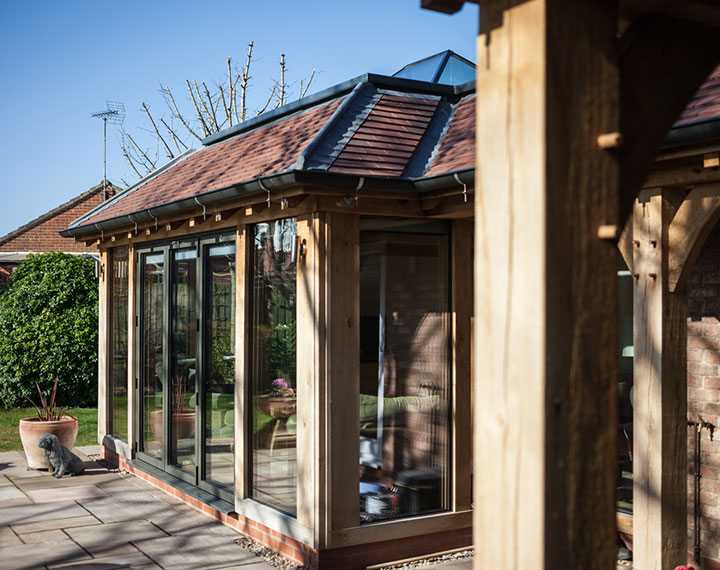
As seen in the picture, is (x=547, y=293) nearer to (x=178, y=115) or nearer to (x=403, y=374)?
(x=403, y=374)

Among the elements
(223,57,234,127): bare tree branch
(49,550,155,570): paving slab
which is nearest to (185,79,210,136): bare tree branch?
(223,57,234,127): bare tree branch

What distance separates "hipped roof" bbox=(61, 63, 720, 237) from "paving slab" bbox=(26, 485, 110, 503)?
271 centimetres

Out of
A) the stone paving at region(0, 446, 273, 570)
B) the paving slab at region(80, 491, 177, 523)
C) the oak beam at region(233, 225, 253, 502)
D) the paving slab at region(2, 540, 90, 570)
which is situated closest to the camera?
the paving slab at region(2, 540, 90, 570)

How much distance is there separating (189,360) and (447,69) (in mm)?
3874

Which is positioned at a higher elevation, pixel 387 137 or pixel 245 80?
pixel 245 80

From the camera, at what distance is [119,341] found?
9.61 metres

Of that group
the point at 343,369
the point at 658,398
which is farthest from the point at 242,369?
the point at 658,398

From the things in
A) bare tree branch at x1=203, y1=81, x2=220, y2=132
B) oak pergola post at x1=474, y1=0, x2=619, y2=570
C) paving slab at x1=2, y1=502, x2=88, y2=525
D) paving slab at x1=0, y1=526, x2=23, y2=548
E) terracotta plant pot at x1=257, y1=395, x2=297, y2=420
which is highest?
bare tree branch at x1=203, y1=81, x2=220, y2=132

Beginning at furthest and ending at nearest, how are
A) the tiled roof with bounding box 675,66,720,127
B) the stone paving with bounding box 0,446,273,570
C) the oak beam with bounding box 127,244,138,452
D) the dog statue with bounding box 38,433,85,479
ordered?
1. the oak beam with bounding box 127,244,138,452
2. the dog statue with bounding box 38,433,85,479
3. the stone paving with bounding box 0,446,273,570
4. the tiled roof with bounding box 675,66,720,127

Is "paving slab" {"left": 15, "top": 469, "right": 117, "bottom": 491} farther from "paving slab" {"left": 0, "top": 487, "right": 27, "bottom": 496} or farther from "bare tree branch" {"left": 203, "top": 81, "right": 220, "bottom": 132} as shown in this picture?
"bare tree branch" {"left": 203, "top": 81, "right": 220, "bottom": 132}

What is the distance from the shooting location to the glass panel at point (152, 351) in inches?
329

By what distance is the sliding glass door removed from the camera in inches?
274

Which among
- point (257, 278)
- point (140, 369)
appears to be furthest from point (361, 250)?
point (140, 369)

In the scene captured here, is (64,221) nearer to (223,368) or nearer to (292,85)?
(292,85)
